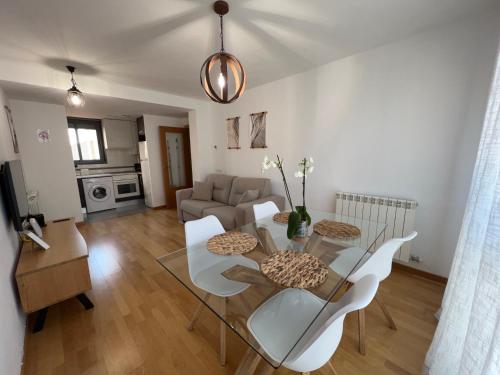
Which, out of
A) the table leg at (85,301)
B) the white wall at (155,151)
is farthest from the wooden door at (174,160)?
the table leg at (85,301)

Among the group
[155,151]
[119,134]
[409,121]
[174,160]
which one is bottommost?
[174,160]

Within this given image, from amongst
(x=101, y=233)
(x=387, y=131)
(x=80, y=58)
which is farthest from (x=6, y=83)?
(x=387, y=131)

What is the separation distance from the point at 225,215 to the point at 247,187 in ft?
2.34

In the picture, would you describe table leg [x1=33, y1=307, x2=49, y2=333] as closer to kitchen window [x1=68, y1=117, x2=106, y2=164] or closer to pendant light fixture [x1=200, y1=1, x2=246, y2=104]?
pendant light fixture [x1=200, y1=1, x2=246, y2=104]

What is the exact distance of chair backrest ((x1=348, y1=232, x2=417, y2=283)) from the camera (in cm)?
128

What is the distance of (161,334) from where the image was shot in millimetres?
1530

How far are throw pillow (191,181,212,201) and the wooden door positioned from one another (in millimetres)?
1504

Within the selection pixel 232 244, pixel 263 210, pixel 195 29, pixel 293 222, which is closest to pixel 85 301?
pixel 232 244

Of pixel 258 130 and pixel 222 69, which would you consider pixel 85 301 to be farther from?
pixel 258 130

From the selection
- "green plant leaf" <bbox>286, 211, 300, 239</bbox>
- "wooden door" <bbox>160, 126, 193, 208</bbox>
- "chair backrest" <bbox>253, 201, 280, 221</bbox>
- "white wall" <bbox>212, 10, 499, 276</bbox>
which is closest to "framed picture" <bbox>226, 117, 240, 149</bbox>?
"white wall" <bbox>212, 10, 499, 276</bbox>

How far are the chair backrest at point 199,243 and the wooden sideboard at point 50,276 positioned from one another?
3.24 ft

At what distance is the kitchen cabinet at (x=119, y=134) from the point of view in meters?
5.17

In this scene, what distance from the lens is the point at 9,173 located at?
60.4 inches

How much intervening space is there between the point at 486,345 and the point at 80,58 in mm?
3874
